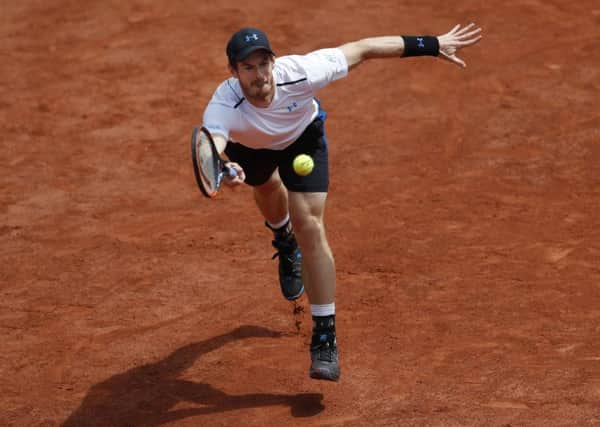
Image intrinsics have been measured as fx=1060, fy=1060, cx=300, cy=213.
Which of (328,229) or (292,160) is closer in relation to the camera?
(292,160)

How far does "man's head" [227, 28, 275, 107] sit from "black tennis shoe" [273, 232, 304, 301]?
5.14ft

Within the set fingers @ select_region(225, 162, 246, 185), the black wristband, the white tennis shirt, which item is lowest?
fingers @ select_region(225, 162, 246, 185)

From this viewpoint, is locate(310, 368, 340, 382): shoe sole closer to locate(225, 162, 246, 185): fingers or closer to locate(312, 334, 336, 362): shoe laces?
locate(312, 334, 336, 362): shoe laces

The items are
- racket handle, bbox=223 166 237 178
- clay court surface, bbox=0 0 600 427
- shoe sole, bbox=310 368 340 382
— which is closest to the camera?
racket handle, bbox=223 166 237 178

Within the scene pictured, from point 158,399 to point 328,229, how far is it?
2863 mm

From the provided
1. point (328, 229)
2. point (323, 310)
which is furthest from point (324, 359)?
point (328, 229)

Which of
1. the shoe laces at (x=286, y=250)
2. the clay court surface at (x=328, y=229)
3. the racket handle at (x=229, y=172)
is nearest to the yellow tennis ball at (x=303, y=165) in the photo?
the racket handle at (x=229, y=172)

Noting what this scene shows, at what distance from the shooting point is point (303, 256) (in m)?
6.74

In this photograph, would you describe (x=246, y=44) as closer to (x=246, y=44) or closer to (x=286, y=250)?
(x=246, y=44)

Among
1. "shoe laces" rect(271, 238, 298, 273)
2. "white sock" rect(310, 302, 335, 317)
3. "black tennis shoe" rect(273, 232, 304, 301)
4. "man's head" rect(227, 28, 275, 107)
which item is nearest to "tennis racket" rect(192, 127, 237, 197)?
"man's head" rect(227, 28, 275, 107)

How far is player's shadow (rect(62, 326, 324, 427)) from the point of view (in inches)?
262

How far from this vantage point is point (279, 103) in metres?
6.66

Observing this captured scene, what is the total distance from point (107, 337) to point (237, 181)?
2.27 m

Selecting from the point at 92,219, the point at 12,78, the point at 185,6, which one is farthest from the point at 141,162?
the point at 185,6
